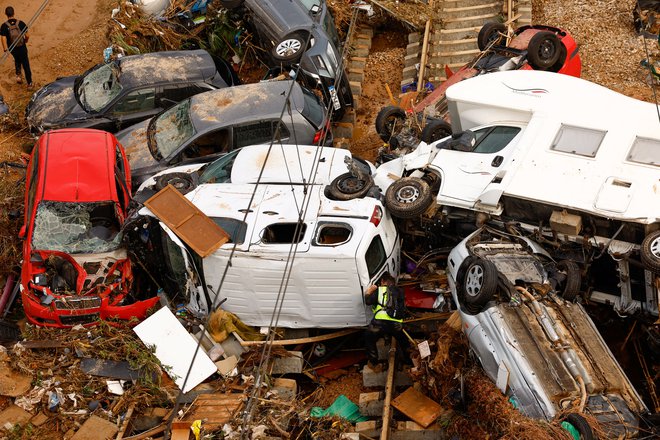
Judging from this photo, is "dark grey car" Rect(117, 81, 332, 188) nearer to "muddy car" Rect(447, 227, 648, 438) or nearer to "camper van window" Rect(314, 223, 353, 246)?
"camper van window" Rect(314, 223, 353, 246)

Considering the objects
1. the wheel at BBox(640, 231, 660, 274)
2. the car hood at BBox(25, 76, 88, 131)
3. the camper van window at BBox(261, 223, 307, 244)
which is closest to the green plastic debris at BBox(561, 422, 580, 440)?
the wheel at BBox(640, 231, 660, 274)

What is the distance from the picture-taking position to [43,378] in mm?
10680

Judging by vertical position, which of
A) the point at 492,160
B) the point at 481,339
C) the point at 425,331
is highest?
the point at 492,160

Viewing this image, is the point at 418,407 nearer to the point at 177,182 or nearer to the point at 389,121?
the point at 177,182

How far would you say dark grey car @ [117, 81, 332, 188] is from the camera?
1317cm

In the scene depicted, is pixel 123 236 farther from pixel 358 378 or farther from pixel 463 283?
pixel 463 283

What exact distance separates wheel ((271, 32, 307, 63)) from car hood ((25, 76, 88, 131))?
10.9 feet

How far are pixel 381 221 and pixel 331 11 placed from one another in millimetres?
7169

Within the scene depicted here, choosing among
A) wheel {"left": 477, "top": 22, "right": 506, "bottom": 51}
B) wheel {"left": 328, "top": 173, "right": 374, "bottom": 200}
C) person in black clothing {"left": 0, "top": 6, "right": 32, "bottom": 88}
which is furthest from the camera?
person in black clothing {"left": 0, "top": 6, "right": 32, "bottom": 88}

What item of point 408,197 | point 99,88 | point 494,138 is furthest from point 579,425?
point 99,88

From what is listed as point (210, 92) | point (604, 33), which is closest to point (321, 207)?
point (210, 92)

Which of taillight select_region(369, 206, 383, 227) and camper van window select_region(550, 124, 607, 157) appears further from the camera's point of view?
taillight select_region(369, 206, 383, 227)

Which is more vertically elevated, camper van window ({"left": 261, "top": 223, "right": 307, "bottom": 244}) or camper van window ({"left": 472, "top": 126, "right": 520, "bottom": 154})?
camper van window ({"left": 472, "top": 126, "right": 520, "bottom": 154})

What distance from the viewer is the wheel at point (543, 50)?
1342 centimetres
